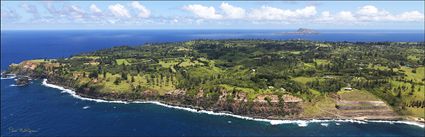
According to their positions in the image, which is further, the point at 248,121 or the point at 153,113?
the point at 153,113

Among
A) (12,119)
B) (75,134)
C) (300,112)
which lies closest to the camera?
(75,134)

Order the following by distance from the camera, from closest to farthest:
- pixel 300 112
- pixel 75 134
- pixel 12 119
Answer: pixel 75 134 < pixel 12 119 < pixel 300 112

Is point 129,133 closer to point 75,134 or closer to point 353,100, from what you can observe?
point 75,134

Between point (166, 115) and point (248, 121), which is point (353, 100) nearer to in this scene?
point (248, 121)

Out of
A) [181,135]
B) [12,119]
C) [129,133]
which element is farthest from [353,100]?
[12,119]

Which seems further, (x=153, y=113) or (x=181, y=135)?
(x=153, y=113)

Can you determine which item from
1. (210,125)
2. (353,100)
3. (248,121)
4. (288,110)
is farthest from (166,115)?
(353,100)

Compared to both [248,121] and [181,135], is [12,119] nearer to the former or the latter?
[181,135]
